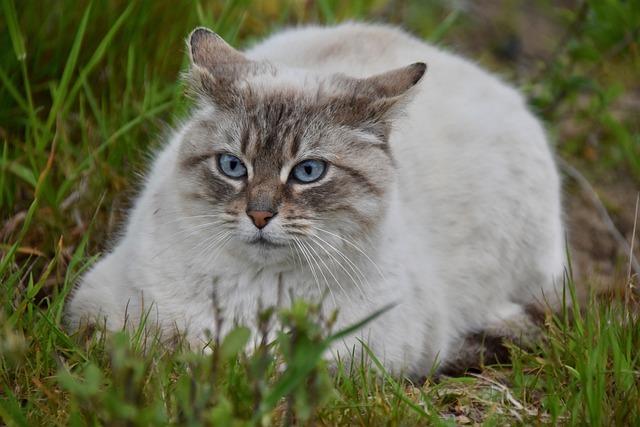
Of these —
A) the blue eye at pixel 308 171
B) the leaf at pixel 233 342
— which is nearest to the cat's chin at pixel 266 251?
the blue eye at pixel 308 171

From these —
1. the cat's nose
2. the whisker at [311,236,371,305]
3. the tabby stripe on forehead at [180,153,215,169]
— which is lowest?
the whisker at [311,236,371,305]

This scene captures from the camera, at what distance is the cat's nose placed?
2.79 m

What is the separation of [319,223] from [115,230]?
1.32 metres

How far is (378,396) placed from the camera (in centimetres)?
266

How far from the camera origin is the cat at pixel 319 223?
293 cm

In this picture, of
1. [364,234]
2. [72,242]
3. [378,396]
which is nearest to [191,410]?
[378,396]

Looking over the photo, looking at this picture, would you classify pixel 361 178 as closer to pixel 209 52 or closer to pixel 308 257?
pixel 308 257

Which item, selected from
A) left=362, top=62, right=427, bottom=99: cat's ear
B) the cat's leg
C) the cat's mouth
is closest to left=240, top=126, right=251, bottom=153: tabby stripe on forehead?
the cat's mouth

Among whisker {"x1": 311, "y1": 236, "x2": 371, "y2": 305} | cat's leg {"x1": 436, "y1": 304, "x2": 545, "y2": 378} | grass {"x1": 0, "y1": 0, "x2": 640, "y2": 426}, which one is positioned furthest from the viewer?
cat's leg {"x1": 436, "y1": 304, "x2": 545, "y2": 378}

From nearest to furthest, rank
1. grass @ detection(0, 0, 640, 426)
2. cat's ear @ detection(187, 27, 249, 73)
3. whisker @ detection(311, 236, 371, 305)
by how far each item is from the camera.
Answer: grass @ detection(0, 0, 640, 426), whisker @ detection(311, 236, 371, 305), cat's ear @ detection(187, 27, 249, 73)

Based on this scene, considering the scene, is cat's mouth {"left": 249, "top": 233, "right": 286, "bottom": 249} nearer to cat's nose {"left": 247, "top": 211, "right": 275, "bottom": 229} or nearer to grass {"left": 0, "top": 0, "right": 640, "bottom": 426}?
cat's nose {"left": 247, "top": 211, "right": 275, "bottom": 229}

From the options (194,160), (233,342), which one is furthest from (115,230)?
(233,342)

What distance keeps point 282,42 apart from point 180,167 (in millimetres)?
1459

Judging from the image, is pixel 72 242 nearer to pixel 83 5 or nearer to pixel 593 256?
pixel 83 5
